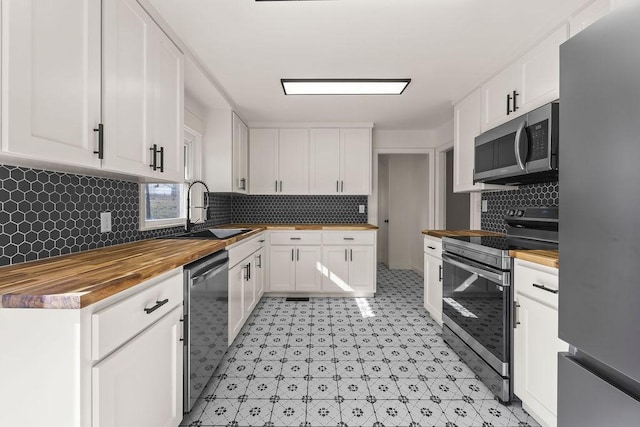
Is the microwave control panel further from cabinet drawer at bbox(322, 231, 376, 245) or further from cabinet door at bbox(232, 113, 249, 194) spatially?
cabinet door at bbox(232, 113, 249, 194)

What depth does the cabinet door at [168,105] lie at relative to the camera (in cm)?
171

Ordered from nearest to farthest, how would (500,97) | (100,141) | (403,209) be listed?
(100,141), (500,97), (403,209)

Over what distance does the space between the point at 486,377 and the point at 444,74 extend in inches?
94.8

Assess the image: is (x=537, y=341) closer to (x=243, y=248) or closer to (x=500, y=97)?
(x=500, y=97)

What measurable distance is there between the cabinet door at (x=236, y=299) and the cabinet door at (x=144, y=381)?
0.84 metres

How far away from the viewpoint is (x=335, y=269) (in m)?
3.66

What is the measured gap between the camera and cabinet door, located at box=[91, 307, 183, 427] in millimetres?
869

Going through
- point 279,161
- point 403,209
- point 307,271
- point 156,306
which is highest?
point 279,161

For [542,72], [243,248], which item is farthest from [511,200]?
[243,248]

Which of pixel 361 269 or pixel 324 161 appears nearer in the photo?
pixel 361 269

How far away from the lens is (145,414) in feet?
3.56

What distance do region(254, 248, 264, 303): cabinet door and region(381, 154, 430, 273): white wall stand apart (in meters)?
2.76

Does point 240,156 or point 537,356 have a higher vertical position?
point 240,156

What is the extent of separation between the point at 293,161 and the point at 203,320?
2.78m
